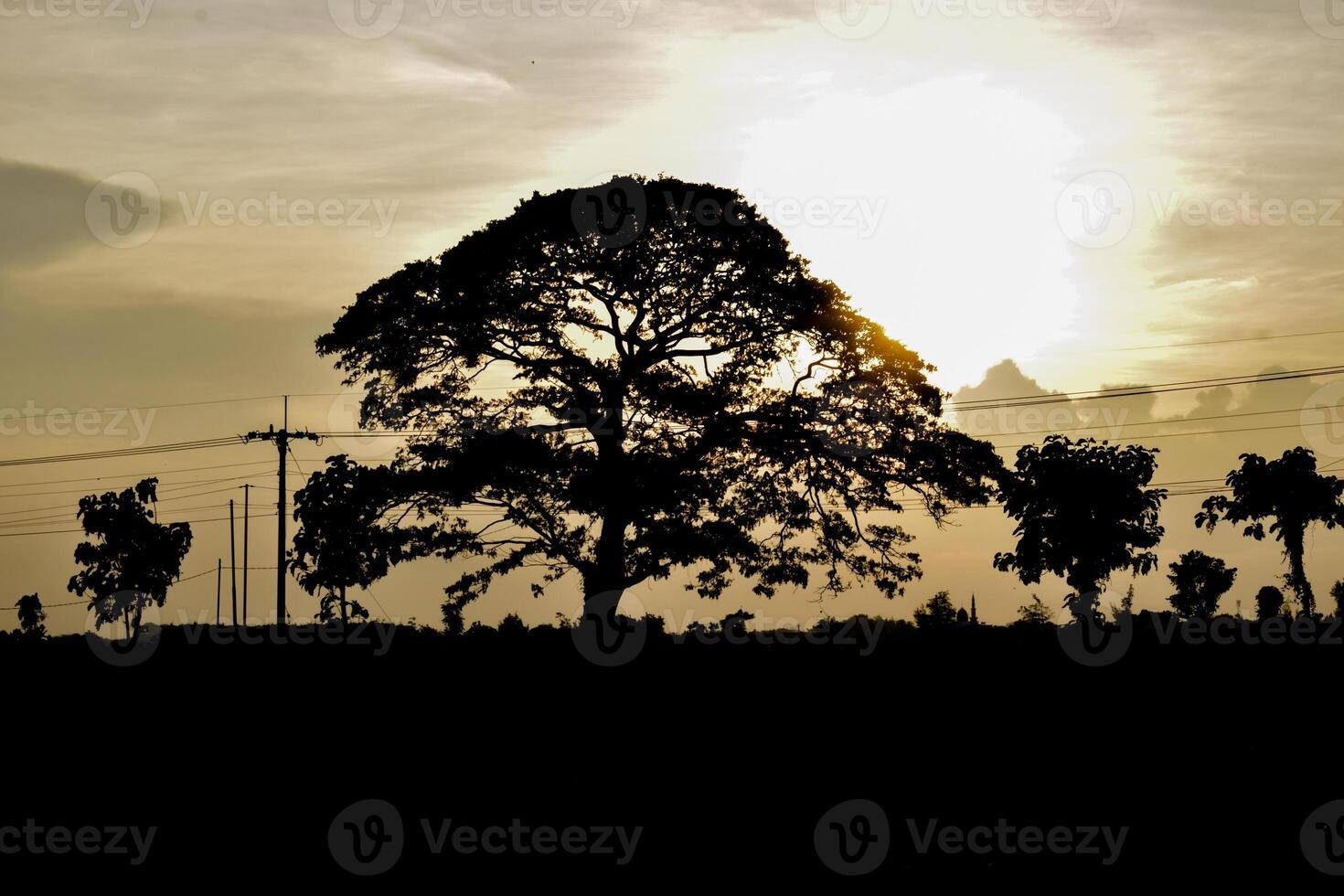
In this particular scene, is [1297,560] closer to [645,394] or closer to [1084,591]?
[1084,591]

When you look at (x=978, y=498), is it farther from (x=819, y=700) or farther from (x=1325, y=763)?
(x=1325, y=763)

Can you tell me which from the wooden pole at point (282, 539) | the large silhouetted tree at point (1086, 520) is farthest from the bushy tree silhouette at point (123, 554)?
the large silhouetted tree at point (1086, 520)

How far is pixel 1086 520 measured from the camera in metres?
50.7

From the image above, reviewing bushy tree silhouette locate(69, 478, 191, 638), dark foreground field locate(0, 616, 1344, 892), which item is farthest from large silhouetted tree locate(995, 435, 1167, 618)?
bushy tree silhouette locate(69, 478, 191, 638)

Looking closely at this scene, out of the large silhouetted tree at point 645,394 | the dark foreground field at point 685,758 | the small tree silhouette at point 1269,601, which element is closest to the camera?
the dark foreground field at point 685,758

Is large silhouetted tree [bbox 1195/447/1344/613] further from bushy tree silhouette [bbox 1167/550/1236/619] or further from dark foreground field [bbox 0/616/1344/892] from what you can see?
dark foreground field [bbox 0/616/1344/892]

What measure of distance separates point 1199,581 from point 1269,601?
9462mm

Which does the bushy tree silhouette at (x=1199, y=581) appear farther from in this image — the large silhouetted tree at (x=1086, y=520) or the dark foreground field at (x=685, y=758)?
the dark foreground field at (x=685, y=758)

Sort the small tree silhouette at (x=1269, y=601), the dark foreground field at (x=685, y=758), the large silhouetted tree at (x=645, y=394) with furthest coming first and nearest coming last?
the small tree silhouette at (x=1269, y=601) → the large silhouetted tree at (x=645, y=394) → the dark foreground field at (x=685, y=758)

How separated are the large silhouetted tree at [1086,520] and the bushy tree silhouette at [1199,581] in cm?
1422

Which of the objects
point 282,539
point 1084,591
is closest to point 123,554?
point 282,539

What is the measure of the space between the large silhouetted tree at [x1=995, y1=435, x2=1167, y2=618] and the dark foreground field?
68.8 feet

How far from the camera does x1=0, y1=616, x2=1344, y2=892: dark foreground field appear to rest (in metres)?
17.6

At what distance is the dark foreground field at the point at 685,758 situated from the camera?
17.6 meters
